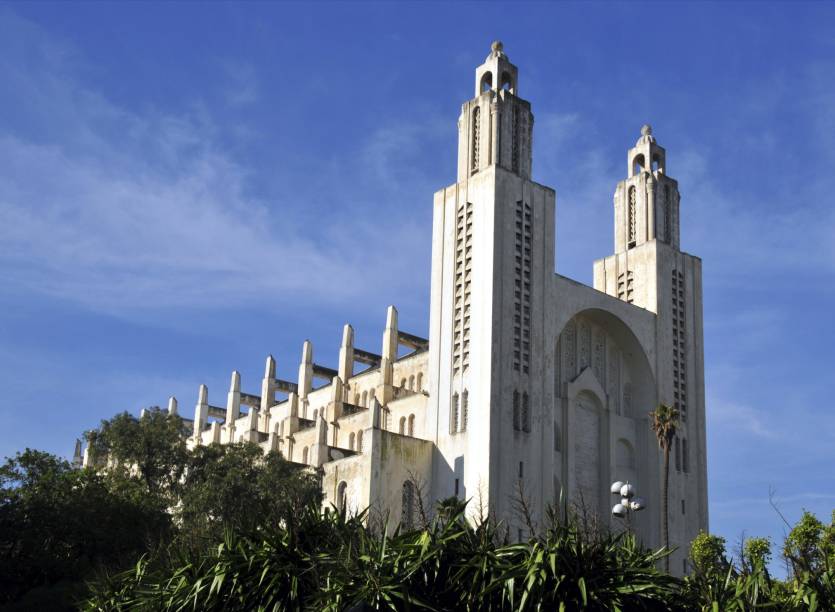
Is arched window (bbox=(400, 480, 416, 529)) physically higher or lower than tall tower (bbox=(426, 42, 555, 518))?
lower

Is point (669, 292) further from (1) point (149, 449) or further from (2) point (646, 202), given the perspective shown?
(1) point (149, 449)

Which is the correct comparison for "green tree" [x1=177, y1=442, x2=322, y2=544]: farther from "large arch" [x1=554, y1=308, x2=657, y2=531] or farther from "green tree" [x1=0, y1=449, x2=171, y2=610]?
"large arch" [x1=554, y1=308, x2=657, y2=531]

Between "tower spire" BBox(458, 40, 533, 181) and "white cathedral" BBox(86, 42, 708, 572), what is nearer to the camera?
"white cathedral" BBox(86, 42, 708, 572)

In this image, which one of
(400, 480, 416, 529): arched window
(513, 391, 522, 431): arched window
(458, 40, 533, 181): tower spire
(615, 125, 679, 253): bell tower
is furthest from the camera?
(615, 125, 679, 253): bell tower

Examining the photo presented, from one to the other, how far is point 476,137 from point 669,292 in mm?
13091

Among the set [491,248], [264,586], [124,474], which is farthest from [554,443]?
[264,586]

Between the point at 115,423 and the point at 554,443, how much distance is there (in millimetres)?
20799

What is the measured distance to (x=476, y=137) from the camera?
5472 cm

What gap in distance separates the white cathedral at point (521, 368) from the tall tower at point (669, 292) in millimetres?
83

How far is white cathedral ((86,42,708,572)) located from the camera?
49969mm

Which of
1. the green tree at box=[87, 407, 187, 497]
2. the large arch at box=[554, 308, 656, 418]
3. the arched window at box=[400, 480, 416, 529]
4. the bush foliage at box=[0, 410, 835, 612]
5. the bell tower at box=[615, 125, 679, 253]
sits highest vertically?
the bell tower at box=[615, 125, 679, 253]

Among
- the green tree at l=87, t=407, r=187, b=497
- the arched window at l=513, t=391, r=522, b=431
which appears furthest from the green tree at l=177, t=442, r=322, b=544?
the arched window at l=513, t=391, r=522, b=431

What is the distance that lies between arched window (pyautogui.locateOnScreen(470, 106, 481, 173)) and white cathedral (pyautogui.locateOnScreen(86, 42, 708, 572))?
0.08 m

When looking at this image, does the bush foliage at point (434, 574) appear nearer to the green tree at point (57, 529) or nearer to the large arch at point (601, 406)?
the green tree at point (57, 529)
